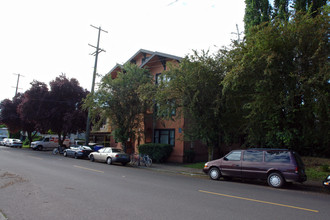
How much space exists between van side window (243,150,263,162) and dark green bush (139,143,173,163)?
1015 cm

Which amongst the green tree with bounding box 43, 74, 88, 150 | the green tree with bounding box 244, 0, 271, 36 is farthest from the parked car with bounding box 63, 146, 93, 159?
the green tree with bounding box 244, 0, 271, 36

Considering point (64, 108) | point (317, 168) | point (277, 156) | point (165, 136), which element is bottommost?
point (317, 168)

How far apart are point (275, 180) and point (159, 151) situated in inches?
464

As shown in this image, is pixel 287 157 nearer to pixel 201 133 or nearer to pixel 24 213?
pixel 201 133

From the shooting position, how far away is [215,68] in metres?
15.3

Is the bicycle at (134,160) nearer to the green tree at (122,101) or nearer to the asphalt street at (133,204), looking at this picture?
the green tree at (122,101)

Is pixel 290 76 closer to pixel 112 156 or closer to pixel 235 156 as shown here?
pixel 235 156

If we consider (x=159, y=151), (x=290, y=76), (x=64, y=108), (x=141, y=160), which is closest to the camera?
(x=290, y=76)

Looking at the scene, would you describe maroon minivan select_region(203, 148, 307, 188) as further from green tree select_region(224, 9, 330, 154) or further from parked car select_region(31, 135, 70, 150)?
parked car select_region(31, 135, 70, 150)

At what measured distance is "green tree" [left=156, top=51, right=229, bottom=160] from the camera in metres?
14.8

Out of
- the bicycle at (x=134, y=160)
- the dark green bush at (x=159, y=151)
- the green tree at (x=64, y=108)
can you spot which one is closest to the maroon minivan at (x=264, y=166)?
the bicycle at (x=134, y=160)

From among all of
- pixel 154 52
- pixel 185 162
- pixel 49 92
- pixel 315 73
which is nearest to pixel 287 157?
pixel 315 73

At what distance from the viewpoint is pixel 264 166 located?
11.7 m

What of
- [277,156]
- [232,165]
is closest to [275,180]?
[277,156]
